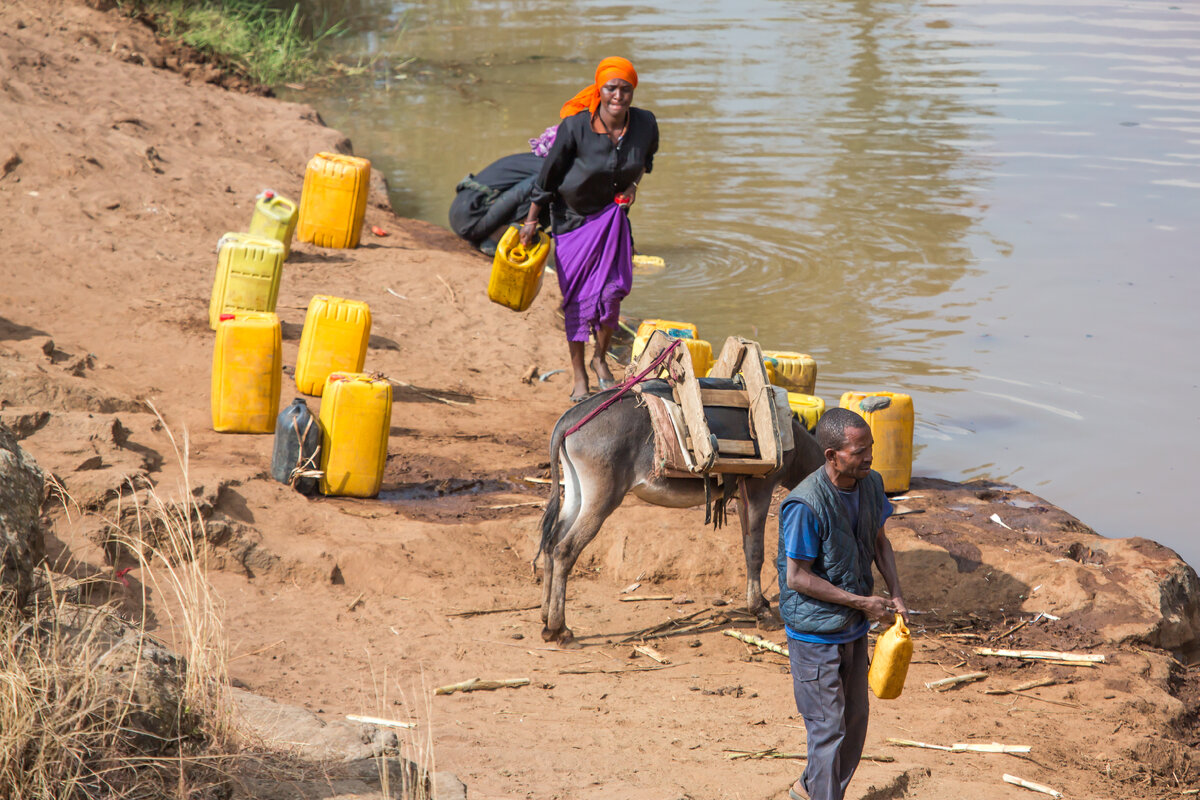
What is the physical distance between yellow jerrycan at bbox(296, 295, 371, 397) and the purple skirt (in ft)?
4.91

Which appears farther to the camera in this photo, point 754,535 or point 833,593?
point 754,535

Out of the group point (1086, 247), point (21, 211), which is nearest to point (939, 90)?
point (1086, 247)

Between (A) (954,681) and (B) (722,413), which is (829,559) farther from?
(A) (954,681)

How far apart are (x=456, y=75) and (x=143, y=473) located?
16.8 metres

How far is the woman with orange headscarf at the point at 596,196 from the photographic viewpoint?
781cm

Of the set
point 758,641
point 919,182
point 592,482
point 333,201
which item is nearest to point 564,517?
point 592,482

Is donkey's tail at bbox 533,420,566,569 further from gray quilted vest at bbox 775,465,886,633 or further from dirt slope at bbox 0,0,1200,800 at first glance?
gray quilted vest at bbox 775,465,886,633

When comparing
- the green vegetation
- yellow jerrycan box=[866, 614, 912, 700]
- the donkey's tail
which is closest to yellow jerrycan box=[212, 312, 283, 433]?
the donkey's tail

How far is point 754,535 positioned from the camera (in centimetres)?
614

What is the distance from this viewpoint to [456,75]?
850 inches

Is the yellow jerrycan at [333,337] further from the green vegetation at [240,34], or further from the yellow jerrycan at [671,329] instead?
the green vegetation at [240,34]

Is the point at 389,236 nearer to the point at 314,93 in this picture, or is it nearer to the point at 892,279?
the point at 892,279

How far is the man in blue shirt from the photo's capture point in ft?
12.6

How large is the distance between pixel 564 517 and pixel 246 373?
2.92 meters
